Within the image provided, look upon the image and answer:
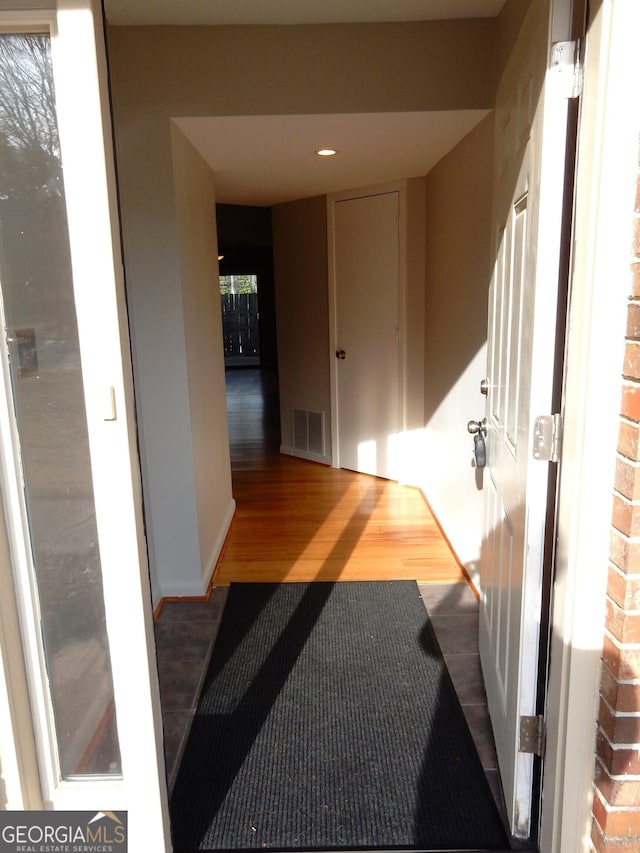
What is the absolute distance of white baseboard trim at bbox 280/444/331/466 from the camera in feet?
17.6

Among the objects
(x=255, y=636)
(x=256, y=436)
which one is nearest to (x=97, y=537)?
(x=255, y=636)

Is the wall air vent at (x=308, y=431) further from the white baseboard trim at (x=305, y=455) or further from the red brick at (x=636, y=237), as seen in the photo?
the red brick at (x=636, y=237)

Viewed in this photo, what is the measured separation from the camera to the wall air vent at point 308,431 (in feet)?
17.6

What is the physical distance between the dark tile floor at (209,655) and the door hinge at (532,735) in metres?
0.36

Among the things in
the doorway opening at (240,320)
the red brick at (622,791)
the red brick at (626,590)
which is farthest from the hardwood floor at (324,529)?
the doorway opening at (240,320)

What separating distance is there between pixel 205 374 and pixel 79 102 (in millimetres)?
2195

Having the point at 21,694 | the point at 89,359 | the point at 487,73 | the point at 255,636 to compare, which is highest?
the point at 487,73

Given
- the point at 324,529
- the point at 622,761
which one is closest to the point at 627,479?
the point at 622,761

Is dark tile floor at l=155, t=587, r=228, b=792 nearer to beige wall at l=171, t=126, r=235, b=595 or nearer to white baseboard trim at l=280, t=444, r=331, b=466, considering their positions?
beige wall at l=171, t=126, r=235, b=595

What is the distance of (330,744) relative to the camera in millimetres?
1998

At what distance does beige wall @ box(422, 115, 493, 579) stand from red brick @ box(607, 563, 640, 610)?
148cm

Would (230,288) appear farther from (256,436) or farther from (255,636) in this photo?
(255,636)

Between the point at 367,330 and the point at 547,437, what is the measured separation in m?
3.45

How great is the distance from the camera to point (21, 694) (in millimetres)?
1386
